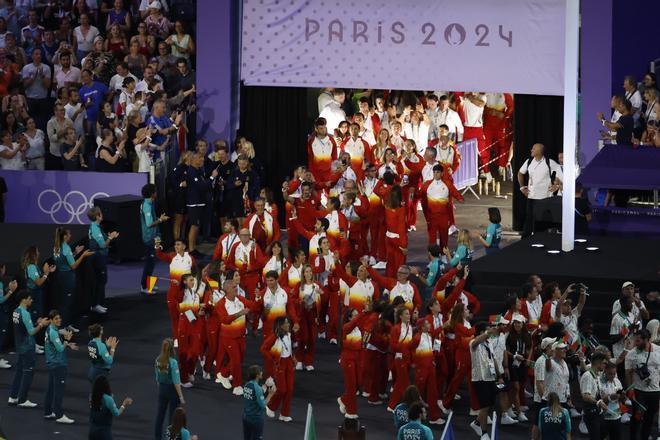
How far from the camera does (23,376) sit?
17.0m

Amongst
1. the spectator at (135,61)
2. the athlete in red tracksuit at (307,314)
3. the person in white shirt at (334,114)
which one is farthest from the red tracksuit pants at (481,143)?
the athlete in red tracksuit at (307,314)

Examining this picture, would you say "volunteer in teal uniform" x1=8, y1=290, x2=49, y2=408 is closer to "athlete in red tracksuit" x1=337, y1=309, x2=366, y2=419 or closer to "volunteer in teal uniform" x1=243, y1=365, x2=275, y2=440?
"volunteer in teal uniform" x1=243, y1=365, x2=275, y2=440

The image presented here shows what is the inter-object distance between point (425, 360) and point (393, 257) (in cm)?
509

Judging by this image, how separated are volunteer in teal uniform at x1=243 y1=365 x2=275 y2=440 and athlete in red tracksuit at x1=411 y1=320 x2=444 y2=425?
2.27 metres

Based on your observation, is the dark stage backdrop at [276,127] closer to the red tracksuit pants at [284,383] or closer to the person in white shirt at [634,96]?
the person in white shirt at [634,96]

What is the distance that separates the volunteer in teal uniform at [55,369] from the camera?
16469mm

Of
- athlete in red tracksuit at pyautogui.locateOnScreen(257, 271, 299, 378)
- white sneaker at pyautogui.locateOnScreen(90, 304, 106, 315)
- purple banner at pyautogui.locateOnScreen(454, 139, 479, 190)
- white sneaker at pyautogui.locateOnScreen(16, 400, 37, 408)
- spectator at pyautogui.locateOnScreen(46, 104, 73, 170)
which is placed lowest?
white sneaker at pyautogui.locateOnScreen(16, 400, 37, 408)

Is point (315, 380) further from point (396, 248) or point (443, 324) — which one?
point (396, 248)

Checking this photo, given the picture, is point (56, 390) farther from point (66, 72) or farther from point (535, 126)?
point (535, 126)

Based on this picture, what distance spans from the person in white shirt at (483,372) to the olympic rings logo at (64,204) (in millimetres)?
9612

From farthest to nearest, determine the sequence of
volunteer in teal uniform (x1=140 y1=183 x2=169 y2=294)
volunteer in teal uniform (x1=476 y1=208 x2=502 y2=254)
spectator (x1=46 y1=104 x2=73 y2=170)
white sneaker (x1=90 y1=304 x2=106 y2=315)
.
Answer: spectator (x1=46 y1=104 x2=73 y2=170), volunteer in teal uniform (x1=140 y1=183 x2=169 y2=294), white sneaker (x1=90 y1=304 x2=106 y2=315), volunteer in teal uniform (x1=476 y1=208 x2=502 y2=254)

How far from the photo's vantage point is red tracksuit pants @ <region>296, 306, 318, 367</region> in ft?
60.4

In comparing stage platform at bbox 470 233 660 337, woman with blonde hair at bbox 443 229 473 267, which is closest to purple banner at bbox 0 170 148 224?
woman with blonde hair at bbox 443 229 473 267

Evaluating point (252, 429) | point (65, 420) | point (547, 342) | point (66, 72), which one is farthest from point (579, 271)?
point (66, 72)
